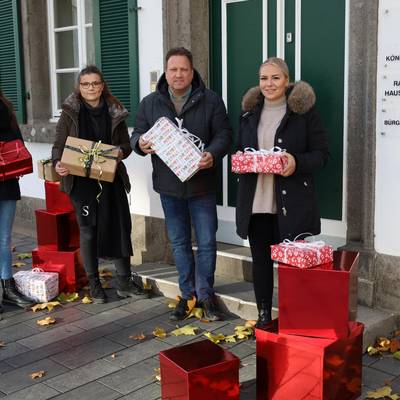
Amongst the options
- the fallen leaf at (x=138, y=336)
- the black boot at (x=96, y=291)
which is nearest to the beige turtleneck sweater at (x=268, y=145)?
the fallen leaf at (x=138, y=336)

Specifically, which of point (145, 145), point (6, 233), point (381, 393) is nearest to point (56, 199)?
point (6, 233)

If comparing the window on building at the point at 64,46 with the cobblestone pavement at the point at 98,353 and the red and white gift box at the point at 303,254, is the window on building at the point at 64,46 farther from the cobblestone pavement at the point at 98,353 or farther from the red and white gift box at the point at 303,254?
the red and white gift box at the point at 303,254

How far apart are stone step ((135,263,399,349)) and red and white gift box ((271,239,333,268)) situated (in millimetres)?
983

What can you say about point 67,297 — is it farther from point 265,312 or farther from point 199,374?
point 199,374

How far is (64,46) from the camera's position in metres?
7.83

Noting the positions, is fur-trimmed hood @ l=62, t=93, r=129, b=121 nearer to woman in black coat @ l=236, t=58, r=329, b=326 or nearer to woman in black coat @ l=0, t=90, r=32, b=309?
woman in black coat @ l=0, t=90, r=32, b=309

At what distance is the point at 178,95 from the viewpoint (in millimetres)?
4668

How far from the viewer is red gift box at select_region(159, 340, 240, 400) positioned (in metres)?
3.21

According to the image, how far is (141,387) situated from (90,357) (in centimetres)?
62

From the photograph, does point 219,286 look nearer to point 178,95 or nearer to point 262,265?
point 262,265

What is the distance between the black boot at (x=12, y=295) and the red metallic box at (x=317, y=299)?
8.71 ft

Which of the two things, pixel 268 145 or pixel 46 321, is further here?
pixel 46 321

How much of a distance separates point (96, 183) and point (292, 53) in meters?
1.92

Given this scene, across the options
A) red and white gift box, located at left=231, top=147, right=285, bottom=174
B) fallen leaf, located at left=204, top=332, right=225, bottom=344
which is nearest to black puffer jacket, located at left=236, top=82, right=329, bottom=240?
red and white gift box, located at left=231, top=147, right=285, bottom=174
